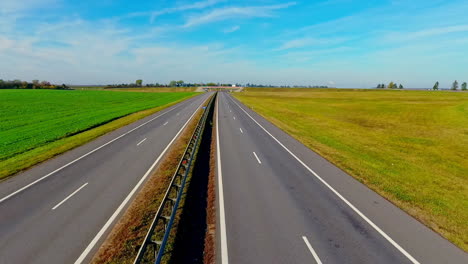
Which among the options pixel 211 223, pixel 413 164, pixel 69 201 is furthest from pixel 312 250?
pixel 413 164

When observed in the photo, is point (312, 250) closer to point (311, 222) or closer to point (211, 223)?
point (311, 222)

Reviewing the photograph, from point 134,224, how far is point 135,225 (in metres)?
0.08

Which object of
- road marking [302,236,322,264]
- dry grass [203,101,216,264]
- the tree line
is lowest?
road marking [302,236,322,264]

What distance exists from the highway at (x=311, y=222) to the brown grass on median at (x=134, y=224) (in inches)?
106

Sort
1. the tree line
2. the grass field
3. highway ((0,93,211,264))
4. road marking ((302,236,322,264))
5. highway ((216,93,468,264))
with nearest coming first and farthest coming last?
road marking ((302,236,322,264)) < highway ((216,93,468,264)) < highway ((0,93,211,264)) < the grass field < the tree line

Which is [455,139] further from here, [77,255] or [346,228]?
[77,255]

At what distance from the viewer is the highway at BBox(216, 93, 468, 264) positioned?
668 cm

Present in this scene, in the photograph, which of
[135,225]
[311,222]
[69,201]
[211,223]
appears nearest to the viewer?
[135,225]

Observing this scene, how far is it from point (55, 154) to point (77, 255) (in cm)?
1252

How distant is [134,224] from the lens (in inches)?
311

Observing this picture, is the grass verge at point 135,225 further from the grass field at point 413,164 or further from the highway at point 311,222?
the grass field at point 413,164

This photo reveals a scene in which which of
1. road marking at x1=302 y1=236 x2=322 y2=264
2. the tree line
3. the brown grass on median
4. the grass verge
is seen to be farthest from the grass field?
the tree line

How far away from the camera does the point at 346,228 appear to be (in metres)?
7.96

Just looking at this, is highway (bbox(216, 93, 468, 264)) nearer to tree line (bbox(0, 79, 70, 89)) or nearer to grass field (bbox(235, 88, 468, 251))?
grass field (bbox(235, 88, 468, 251))
